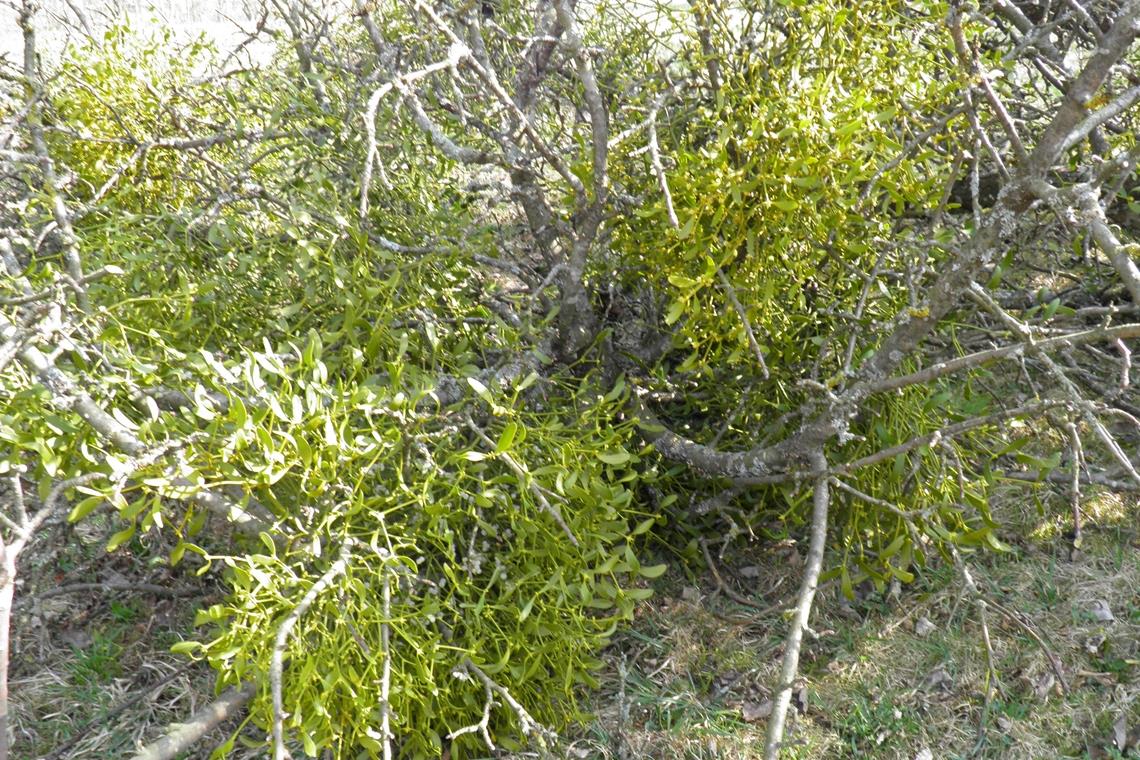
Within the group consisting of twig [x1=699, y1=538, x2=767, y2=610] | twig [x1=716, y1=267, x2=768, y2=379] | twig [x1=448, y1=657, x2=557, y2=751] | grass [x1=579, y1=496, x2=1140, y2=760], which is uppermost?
twig [x1=716, y1=267, x2=768, y2=379]

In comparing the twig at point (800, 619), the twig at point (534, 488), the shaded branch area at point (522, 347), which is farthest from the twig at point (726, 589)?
the twig at point (534, 488)

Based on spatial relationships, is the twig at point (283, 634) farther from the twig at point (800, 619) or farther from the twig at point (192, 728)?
the twig at point (800, 619)

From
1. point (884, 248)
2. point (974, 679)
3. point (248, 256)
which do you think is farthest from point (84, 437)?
point (974, 679)

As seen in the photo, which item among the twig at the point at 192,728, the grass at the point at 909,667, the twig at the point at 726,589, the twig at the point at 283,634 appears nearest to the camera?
the twig at the point at 283,634

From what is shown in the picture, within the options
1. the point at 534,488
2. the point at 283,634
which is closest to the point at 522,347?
the point at 534,488

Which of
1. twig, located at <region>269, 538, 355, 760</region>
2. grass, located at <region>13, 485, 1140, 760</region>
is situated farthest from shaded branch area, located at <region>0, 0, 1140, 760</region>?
grass, located at <region>13, 485, 1140, 760</region>

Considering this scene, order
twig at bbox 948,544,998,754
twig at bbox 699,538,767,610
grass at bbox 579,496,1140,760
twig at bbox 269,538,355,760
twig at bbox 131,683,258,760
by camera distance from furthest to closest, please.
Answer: twig at bbox 699,538,767,610
grass at bbox 579,496,1140,760
twig at bbox 948,544,998,754
twig at bbox 131,683,258,760
twig at bbox 269,538,355,760

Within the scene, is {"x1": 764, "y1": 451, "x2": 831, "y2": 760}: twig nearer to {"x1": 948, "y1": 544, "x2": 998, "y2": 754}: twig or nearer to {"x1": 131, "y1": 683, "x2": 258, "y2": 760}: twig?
{"x1": 948, "y1": 544, "x2": 998, "y2": 754}: twig

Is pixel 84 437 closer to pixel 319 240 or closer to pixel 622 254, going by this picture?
pixel 319 240

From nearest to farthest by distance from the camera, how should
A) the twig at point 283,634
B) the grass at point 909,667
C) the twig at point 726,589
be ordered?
1. the twig at point 283,634
2. the grass at point 909,667
3. the twig at point 726,589

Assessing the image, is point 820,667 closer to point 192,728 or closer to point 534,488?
point 534,488

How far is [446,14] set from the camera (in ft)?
6.83

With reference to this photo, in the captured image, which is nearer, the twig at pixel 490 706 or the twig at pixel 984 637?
the twig at pixel 490 706

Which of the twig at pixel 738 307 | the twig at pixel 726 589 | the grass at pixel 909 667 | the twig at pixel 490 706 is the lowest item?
the grass at pixel 909 667
